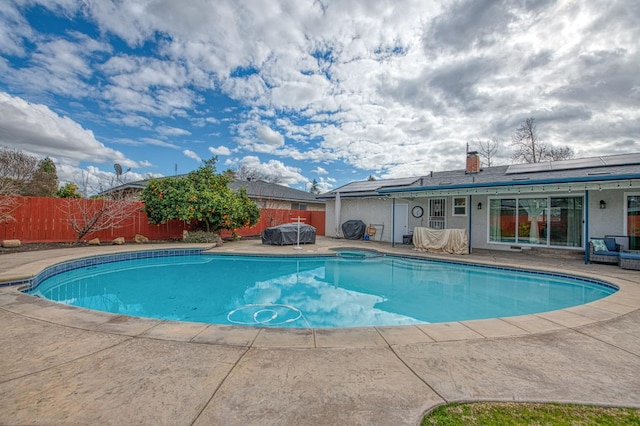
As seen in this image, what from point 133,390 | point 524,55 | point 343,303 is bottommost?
point 343,303

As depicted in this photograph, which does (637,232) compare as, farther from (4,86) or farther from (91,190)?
(4,86)

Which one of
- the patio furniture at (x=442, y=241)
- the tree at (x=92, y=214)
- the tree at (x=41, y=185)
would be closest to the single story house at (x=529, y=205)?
the patio furniture at (x=442, y=241)

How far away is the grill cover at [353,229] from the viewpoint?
15.1 metres

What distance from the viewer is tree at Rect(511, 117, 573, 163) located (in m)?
21.5

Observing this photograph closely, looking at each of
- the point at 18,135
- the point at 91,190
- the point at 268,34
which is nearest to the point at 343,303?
the point at 268,34

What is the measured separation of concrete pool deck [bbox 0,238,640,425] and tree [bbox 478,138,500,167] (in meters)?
22.7

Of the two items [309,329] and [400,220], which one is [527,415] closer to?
[309,329]

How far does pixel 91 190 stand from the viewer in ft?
39.0

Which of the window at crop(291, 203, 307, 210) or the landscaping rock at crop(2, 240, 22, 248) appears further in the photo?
the window at crop(291, 203, 307, 210)

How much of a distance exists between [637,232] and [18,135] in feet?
94.4

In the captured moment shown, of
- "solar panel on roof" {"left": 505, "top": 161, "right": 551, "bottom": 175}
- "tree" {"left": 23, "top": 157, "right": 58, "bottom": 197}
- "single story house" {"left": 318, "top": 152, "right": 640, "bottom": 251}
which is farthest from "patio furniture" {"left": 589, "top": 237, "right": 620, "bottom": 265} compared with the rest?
"tree" {"left": 23, "top": 157, "right": 58, "bottom": 197}

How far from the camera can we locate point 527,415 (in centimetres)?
182

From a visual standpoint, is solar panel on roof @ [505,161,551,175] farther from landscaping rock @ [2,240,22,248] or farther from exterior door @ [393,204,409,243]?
landscaping rock @ [2,240,22,248]

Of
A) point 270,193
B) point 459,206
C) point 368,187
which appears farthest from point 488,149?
point 270,193
